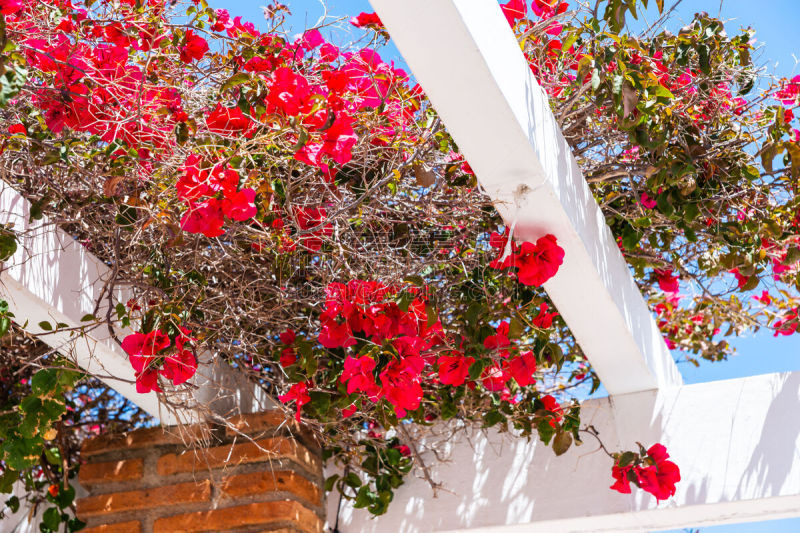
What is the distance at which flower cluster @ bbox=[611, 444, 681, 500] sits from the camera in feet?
5.89

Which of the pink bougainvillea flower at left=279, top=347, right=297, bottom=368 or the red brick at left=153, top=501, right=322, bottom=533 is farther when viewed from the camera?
the red brick at left=153, top=501, right=322, bottom=533

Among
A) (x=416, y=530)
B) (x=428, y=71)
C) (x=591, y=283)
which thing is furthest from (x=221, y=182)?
(x=416, y=530)

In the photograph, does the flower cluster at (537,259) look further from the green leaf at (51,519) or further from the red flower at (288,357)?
the green leaf at (51,519)

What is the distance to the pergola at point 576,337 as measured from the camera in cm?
127

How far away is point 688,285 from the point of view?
2.29 meters

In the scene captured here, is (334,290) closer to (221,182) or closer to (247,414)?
(221,182)

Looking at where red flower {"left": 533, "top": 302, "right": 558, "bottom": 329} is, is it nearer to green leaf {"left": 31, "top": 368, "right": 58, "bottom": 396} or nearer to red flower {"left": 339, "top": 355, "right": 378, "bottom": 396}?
red flower {"left": 339, "top": 355, "right": 378, "bottom": 396}

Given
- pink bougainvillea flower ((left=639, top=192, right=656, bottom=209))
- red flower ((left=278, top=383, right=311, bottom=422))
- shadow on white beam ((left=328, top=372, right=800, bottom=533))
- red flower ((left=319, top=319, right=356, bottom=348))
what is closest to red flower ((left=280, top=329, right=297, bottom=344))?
red flower ((left=278, top=383, right=311, bottom=422))

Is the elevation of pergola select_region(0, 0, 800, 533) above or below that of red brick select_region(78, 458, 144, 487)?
above

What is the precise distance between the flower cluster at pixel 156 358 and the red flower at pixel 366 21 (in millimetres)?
758

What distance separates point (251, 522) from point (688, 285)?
50.2 inches

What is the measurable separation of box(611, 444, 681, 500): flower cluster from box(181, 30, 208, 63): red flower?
1233 mm

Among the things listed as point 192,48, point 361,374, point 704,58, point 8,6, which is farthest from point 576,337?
point 8,6

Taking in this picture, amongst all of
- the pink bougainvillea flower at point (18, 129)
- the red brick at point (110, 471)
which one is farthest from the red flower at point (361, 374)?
the red brick at point (110, 471)
